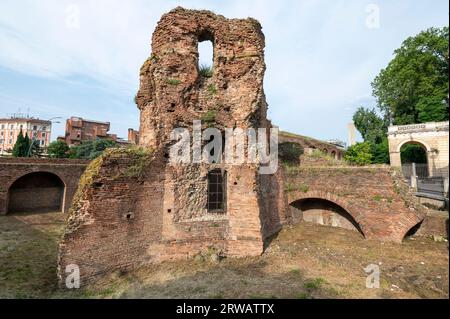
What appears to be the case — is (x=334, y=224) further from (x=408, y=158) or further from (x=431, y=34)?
(x=431, y=34)

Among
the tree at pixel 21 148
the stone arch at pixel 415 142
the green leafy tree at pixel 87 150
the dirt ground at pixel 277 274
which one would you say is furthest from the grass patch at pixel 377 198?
the tree at pixel 21 148

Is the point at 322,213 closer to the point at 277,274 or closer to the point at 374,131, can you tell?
the point at 277,274

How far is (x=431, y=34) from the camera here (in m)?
25.7

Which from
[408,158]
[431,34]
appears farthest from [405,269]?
[431,34]

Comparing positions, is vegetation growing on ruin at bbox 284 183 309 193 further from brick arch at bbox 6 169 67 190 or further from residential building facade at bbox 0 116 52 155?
residential building facade at bbox 0 116 52 155

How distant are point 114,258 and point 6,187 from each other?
14.2m

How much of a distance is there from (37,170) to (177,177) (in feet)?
47.4

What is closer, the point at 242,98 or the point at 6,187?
the point at 242,98

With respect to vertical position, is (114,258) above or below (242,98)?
below

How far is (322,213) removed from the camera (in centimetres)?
1304

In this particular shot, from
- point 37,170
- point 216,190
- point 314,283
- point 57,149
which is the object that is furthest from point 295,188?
point 57,149

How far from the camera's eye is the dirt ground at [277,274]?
20.4ft

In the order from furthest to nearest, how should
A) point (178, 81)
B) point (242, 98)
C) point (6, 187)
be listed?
point (6, 187) < point (242, 98) < point (178, 81)
